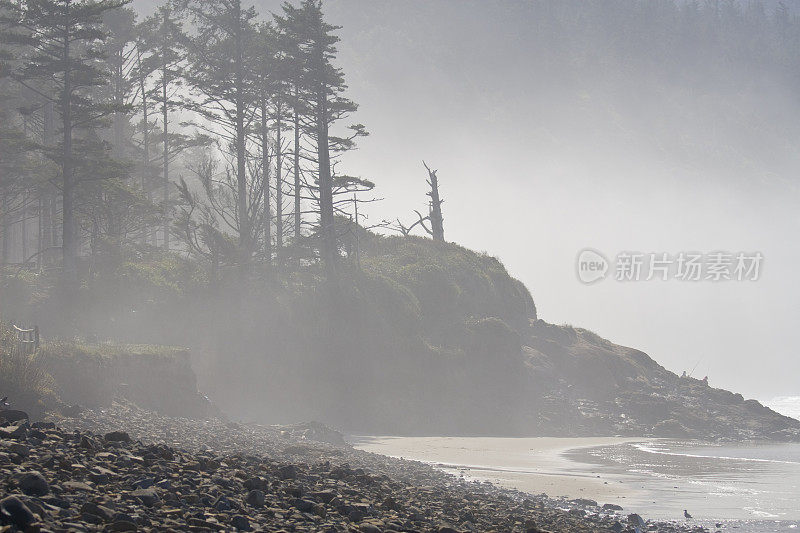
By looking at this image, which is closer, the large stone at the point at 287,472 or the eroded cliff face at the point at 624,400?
the large stone at the point at 287,472

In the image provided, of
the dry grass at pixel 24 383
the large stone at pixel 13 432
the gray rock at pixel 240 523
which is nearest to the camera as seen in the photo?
the gray rock at pixel 240 523

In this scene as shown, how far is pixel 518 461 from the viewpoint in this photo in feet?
87.2

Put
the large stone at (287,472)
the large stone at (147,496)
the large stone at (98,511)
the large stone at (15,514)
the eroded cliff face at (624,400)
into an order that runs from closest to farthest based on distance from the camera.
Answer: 1. the large stone at (15,514)
2. the large stone at (98,511)
3. the large stone at (147,496)
4. the large stone at (287,472)
5. the eroded cliff face at (624,400)

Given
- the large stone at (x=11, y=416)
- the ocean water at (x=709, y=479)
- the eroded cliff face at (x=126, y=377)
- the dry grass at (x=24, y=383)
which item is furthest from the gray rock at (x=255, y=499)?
the eroded cliff face at (x=126, y=377)

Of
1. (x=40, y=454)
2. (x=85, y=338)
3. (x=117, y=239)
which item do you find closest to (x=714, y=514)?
(x=40, y=454)

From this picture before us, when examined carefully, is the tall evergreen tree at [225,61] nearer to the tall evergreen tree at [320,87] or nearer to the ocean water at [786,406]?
the tall evergreen tree at [320,87]

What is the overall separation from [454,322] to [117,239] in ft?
61.4

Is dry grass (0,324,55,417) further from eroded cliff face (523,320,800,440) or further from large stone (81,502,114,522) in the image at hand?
eroded cliff face (523,320,800,440)

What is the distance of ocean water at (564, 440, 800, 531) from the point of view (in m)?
17.6

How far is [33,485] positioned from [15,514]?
127 centimetres

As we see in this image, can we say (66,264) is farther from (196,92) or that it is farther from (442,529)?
(442,529)

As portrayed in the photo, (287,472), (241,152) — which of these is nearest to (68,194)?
(241,152)

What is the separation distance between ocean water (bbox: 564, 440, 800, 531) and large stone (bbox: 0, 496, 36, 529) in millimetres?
13876

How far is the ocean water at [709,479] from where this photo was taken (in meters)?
17.6
